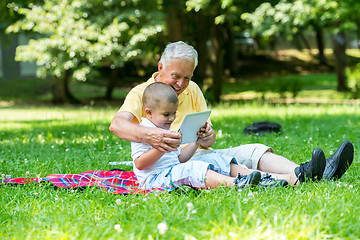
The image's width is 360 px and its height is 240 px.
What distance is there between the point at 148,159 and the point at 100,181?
0.60m

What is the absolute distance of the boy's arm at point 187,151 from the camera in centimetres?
394

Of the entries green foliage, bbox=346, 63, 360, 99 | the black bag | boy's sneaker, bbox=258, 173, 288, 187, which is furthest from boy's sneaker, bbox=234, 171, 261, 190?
green foliage, bbox=346, 63, 360, 99

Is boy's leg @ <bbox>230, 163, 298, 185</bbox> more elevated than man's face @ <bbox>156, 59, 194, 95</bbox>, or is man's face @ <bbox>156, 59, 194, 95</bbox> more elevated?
man's face @ <bbox>156, 59, 194, 95</bbox>

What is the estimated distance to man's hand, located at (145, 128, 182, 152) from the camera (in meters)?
3.31

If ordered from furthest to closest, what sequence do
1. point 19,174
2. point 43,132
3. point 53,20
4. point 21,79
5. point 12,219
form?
point 21,79 < point 53,20 < point 43,132 < point 19,174 < point 12,219

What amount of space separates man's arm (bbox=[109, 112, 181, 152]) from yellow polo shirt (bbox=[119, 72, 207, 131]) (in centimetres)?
22

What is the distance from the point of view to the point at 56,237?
8.16ft

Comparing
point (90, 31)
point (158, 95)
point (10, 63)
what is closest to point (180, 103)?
point (158, 95)

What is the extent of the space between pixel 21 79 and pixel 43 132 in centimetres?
1669

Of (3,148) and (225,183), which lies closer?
(225,183)

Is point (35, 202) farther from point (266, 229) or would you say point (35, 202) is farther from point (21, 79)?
point (21, 79)

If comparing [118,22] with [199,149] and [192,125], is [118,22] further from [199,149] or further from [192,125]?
[192,125]

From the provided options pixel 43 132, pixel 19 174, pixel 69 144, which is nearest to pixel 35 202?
pixel 19 174

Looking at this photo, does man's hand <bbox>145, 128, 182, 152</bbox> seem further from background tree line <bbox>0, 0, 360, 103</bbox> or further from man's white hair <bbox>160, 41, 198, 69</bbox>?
background tree line <bbox>0, 0, 360, 103</bbox>
